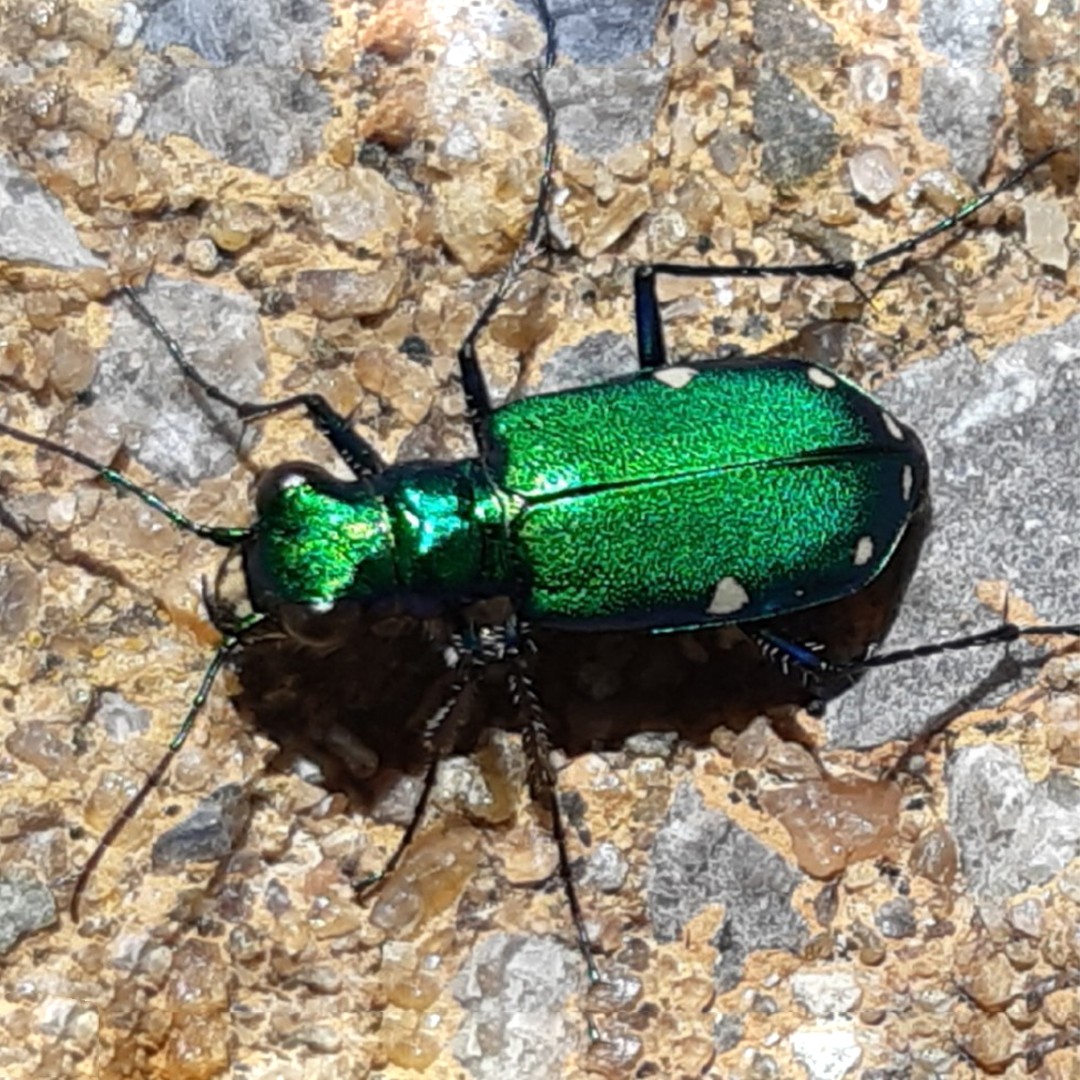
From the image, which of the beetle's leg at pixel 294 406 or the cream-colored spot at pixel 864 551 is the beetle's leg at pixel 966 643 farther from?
the beetle's leg at pixel 294 406

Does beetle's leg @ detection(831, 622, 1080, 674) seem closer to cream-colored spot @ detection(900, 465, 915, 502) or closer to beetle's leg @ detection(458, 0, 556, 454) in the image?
cream-colored spot @ detection(900, 465, 915, 502)

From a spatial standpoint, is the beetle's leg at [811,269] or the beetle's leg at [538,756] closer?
the beetle's leg at [538,756]

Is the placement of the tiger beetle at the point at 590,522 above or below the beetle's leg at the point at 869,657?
above

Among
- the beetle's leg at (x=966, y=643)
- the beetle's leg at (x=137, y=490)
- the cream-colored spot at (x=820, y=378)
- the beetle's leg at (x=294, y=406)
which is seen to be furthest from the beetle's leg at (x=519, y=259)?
the beetle's leg at (x=966, y=643)

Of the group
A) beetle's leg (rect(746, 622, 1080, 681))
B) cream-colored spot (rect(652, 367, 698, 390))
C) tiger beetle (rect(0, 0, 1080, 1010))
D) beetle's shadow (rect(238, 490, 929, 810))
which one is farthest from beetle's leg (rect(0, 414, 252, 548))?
beetle's leg (rect(746, 622, 1080, 681))

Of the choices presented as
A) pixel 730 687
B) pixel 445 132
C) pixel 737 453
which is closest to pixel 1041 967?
pixel 730 687

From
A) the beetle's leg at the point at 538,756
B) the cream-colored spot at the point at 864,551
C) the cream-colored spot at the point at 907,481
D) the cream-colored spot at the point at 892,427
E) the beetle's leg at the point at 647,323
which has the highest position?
the beetle's leg at the point at 647,323
